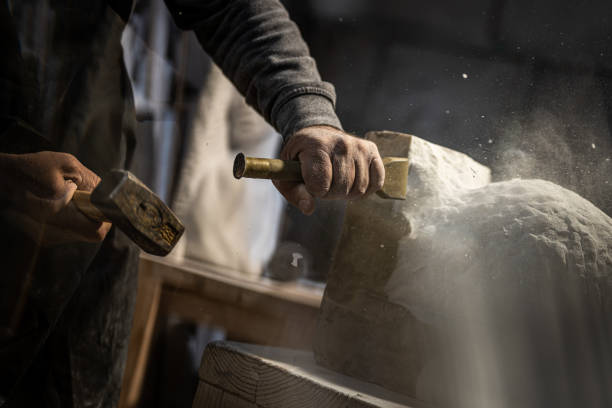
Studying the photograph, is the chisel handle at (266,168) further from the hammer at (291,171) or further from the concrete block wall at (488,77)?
the concrete block wall at (488,77)

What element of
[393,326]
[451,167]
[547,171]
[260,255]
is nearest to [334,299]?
[393,326]

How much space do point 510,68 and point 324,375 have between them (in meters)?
0.65

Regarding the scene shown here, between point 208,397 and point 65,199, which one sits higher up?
point 65,199

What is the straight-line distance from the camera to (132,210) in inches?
19.4

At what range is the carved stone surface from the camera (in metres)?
0.61

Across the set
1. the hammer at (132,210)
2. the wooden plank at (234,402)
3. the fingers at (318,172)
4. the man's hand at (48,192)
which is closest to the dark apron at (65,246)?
the man's hand at (48,192)

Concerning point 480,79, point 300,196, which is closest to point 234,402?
point 300,196

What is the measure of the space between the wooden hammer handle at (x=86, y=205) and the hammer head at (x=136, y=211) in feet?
0.12

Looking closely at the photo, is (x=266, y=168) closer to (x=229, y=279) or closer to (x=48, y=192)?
(x=48, y=192)

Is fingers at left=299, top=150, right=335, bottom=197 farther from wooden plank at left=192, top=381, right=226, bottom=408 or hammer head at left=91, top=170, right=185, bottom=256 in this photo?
wooden plank at left=192, top=381, right=226, bottom=408

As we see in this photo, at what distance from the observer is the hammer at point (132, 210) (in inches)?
18.8

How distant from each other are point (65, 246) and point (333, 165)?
1.47ft

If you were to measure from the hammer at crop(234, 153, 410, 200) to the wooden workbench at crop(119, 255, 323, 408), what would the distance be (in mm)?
518

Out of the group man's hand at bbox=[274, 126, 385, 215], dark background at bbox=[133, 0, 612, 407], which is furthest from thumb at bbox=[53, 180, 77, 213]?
dark background at bbox=[133, 0, 612, 407]
